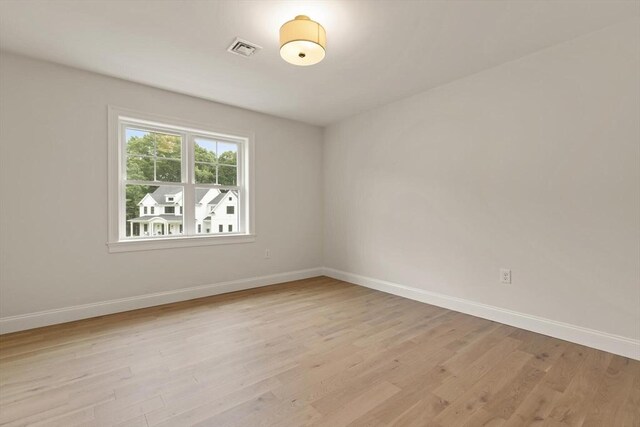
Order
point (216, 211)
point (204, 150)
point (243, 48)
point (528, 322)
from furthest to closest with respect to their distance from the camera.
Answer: point (216, 211)
point (204, 150)
point (528, 322)
point (243, 48)

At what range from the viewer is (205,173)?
12.8 feet

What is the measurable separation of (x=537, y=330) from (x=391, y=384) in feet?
5.45

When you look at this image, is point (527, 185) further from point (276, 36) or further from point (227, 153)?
point (227, 153)

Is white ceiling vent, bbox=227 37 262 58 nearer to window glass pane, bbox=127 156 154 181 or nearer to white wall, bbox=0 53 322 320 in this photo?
white wall, bbox=0 53 322 320

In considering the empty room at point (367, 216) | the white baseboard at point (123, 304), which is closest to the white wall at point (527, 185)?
the empty room at point (367, 216)

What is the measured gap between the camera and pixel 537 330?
104 inches

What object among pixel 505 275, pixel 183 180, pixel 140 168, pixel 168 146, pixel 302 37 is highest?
pixel 302 37

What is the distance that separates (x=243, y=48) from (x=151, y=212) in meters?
2.14

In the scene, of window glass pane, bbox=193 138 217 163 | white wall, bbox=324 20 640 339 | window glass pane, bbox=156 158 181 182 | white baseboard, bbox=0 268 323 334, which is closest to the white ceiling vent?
window glass pane, bbox=193 138 217 163

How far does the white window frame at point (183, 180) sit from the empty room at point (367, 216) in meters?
0.03

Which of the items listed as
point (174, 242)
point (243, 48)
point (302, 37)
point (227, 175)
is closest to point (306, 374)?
point (302, 37)

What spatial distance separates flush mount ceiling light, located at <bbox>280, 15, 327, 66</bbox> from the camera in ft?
6.74

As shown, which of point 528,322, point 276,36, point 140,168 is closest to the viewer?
point 276,36

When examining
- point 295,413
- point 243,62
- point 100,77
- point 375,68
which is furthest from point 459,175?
point 100,77
